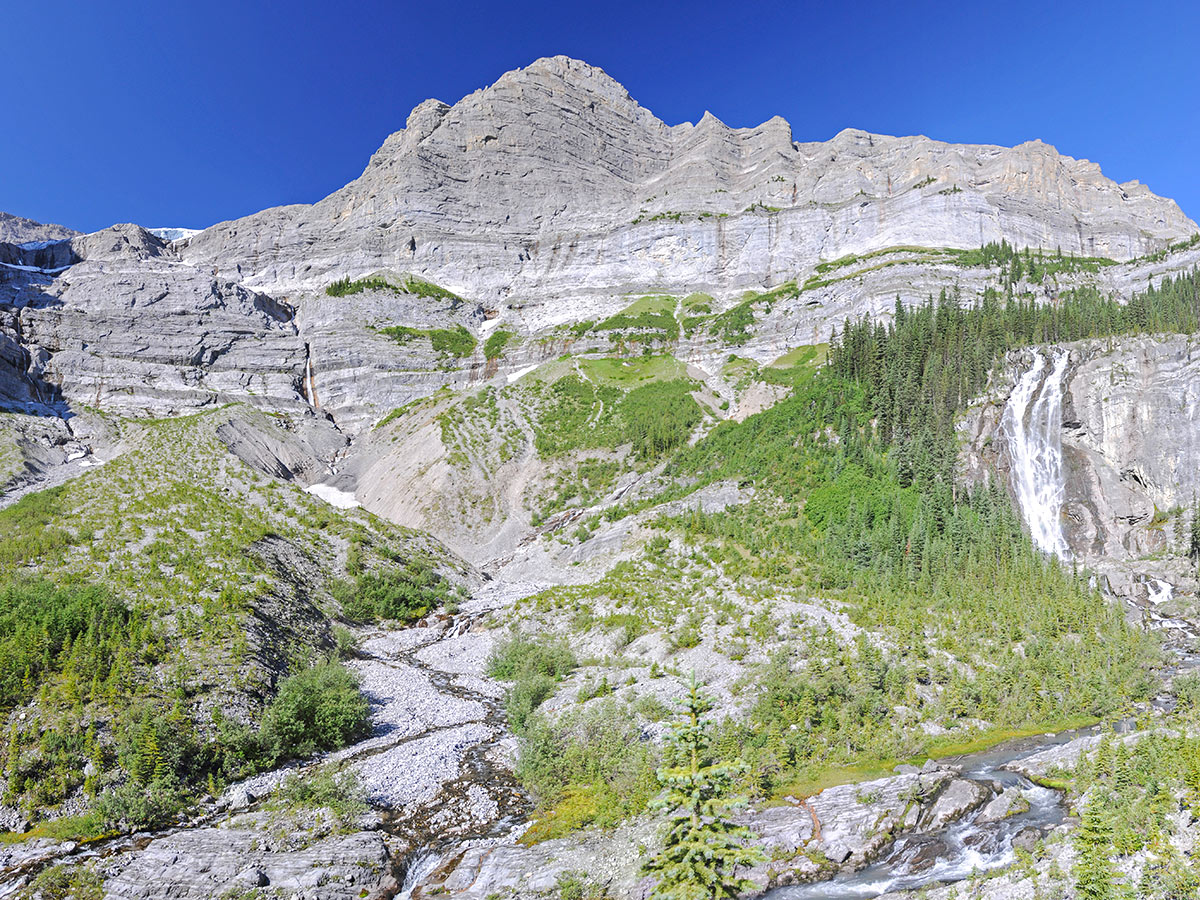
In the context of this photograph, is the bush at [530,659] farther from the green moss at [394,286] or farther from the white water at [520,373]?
the green moss at [394,286]

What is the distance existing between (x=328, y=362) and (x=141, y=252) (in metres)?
86.7

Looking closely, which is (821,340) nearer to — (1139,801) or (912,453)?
(912,453)

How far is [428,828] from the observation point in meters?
20.7

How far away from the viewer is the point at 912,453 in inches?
2111

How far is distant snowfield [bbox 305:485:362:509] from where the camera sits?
80.3m

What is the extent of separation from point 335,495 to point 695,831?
80.1 meters

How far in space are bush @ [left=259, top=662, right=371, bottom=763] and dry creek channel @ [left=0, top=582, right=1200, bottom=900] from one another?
0.97m

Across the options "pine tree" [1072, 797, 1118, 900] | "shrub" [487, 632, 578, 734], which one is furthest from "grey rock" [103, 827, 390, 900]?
"pine tree" [1072, 797, 1118, 900]

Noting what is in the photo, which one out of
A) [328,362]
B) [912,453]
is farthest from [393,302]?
[912,453]

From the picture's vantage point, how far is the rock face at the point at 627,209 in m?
138

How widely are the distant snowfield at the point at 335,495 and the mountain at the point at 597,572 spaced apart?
24.4 inches

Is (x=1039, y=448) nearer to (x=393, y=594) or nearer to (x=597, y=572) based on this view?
(x=597, y=572)

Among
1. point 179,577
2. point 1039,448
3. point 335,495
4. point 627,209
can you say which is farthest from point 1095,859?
point 627,209

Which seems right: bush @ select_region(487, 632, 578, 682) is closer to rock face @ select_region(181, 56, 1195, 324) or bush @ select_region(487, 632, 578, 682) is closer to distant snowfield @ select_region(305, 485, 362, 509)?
distant snowfield @ select_region(305, 485, 362, 509)
